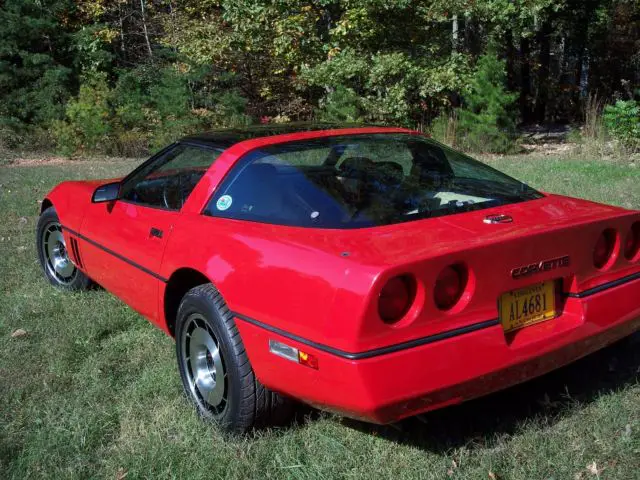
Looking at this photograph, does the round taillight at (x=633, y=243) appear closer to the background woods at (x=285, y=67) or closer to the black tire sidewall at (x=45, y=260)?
the black tire sidewall at (x=45, y=260)

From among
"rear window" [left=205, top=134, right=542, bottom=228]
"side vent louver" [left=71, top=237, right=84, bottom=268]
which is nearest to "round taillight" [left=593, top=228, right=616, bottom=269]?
"rear window" [left=205, top=134, right=542, bottom=228]

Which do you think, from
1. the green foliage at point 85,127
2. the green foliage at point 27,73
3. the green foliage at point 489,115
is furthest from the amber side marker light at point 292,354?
the green foliage at point 27,73

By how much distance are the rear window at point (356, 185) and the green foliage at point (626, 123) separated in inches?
342

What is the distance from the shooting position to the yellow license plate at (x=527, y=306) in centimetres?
256

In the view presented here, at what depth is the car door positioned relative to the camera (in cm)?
347

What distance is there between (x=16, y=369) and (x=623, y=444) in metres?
3.15

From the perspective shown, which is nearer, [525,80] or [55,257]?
[55,257]

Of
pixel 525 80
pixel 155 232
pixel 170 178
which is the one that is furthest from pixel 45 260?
pixel 525 80

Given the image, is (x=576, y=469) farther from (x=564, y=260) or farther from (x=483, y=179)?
(x=483, y=179)

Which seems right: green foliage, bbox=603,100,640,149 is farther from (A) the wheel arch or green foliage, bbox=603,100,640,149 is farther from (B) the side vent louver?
(A) the wheel arch

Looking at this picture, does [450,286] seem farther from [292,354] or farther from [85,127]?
[85,127]

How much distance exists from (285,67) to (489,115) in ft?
26.6

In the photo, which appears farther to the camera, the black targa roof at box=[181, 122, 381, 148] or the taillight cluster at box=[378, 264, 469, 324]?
the black targa roof at box=[181, 122, 381, 148]

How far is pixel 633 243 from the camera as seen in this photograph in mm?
3068
